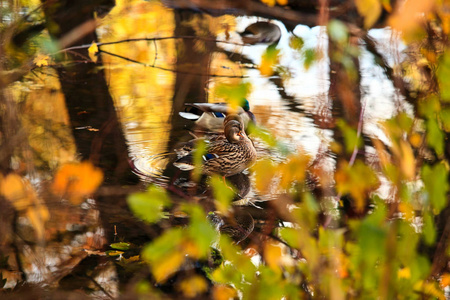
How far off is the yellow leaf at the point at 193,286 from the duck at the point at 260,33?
8001 millimetres

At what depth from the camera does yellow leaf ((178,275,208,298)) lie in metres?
3.35

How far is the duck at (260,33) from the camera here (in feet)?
38.0

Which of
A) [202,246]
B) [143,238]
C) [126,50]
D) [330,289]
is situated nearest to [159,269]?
[202,246]

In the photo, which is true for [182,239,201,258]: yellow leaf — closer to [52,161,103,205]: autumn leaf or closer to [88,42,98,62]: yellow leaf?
[52,161,103,205]: autumn leaf

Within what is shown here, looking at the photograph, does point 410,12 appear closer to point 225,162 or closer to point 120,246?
point 120,246

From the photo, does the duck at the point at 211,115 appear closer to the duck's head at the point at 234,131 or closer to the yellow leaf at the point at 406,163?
the duck's head at the point at 234,131

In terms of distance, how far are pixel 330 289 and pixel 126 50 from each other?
1104 centimetres

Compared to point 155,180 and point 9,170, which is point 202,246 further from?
point 155,180

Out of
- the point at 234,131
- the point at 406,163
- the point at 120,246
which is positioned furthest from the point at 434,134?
the point at 234,131

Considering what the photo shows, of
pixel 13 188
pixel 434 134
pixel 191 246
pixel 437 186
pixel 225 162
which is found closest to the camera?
pixel 191 246

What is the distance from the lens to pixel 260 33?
491 inches

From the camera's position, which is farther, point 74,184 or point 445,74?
point 74,184

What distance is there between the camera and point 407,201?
7.18ft

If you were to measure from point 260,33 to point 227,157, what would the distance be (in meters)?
7.15
